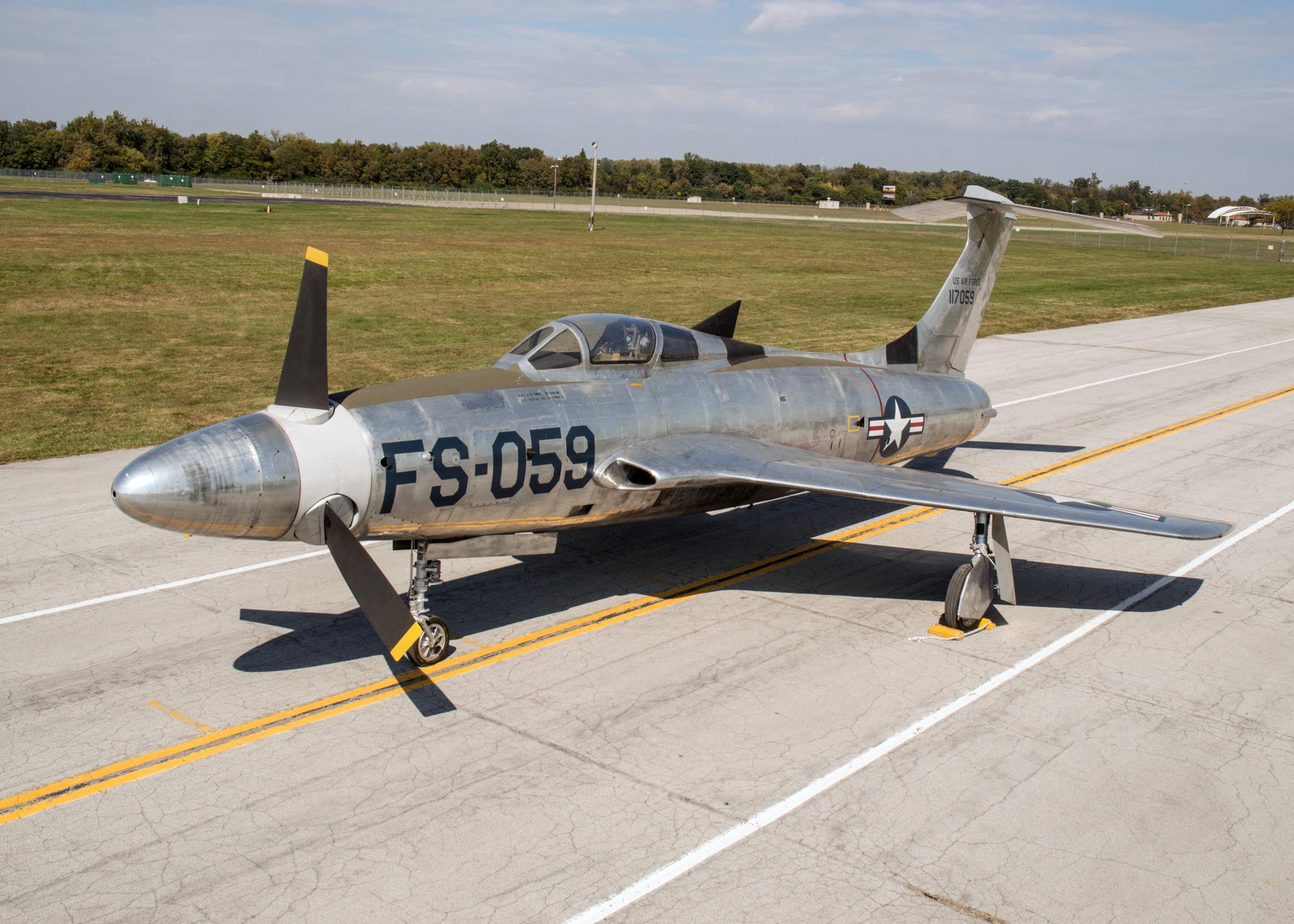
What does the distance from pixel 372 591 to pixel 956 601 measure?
A: 6085mm

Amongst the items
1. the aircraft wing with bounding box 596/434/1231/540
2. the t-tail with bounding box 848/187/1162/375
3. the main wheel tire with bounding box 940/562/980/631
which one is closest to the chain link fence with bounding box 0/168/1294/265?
the t-tail with bounding box 848/187/1162/375

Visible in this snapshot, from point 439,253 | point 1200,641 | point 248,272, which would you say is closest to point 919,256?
point 439,253

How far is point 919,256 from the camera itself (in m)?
70.0

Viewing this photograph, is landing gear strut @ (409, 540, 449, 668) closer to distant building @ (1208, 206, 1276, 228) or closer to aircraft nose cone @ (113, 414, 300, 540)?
aircraft nose cone @ (113, 414, 300, 540)

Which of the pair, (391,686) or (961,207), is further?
(961,207)

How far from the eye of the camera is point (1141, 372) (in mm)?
28141

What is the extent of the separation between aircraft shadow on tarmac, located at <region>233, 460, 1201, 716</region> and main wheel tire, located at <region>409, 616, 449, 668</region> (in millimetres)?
247

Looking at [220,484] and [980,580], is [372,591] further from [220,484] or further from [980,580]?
[980,580]

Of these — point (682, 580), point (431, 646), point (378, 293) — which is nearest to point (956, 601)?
point (682, 580)

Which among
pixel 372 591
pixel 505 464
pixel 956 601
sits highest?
pixel 505 464

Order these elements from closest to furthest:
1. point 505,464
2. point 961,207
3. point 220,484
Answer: point 220,484 < point 505,464 < point 961,207

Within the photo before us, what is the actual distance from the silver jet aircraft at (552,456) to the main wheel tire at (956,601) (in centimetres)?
2

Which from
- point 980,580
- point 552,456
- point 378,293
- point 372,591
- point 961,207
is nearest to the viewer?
point 372,591

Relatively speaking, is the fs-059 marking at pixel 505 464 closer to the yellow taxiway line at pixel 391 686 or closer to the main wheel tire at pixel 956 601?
the yellow taxiway line at pixel 391 686
